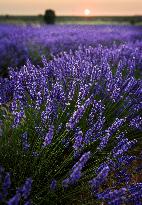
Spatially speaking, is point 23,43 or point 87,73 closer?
point 87,73

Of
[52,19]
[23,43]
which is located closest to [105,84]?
[23,43]

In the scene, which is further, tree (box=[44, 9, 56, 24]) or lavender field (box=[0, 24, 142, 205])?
tree (box=[44, 9, 56, 24])

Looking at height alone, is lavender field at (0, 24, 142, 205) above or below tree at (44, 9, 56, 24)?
below

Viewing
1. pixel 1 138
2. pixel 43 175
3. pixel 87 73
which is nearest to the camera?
pixel 43 175

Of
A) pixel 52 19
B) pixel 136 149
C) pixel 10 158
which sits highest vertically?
pixel 52 19

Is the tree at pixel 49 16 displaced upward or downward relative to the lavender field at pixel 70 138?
upward

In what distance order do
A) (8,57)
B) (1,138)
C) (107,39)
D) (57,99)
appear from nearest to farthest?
(1,138)
(57,99)
(8,57)
(107,39)

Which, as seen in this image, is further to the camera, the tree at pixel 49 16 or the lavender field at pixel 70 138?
the tree at pixel 49 16

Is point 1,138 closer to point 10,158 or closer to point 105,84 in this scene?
point 10,158
